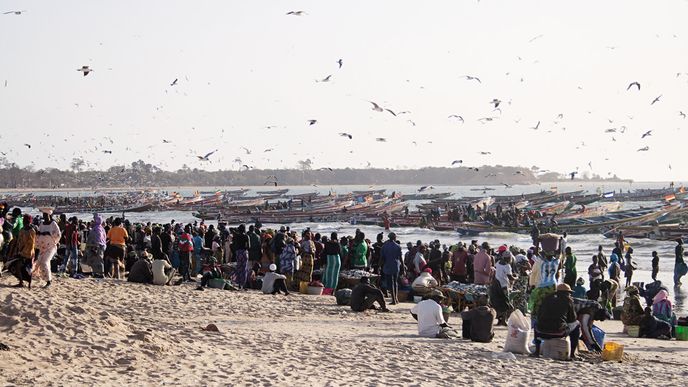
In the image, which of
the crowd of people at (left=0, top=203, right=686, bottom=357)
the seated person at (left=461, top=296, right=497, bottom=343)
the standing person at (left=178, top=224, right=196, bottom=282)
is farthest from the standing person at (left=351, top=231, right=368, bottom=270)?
the seated person at (left=461, top=296, right=497, bottom=343)

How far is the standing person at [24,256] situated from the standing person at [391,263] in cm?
603

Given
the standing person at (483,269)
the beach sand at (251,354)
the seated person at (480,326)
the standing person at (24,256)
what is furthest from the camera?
the standing person at (483,269)

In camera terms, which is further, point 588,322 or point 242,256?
point 242,256

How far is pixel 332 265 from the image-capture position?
17.0 metres

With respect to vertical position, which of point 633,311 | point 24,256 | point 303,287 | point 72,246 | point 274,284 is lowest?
point 303,287

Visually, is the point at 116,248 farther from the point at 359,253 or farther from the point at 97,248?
the point at 359,253

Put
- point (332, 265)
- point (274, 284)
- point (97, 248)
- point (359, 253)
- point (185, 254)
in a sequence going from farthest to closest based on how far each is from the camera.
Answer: point (359, 253)
point (185, 254)
point (97, 248)
point (332, 265)
point (274, 284)

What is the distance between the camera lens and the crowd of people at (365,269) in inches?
455

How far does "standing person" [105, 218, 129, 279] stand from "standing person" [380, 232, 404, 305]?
17.6 ft

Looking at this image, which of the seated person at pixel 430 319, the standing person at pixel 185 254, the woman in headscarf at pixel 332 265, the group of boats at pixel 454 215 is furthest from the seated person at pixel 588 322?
the group of boats at pixel 454 215

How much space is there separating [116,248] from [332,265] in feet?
14.4

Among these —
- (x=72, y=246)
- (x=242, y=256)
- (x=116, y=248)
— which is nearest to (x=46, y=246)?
(x=72, y=246)

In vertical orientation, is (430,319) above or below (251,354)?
above

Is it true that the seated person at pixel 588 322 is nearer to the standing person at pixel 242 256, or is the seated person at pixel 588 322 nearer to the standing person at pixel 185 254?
the standing person at pixel 242 256
